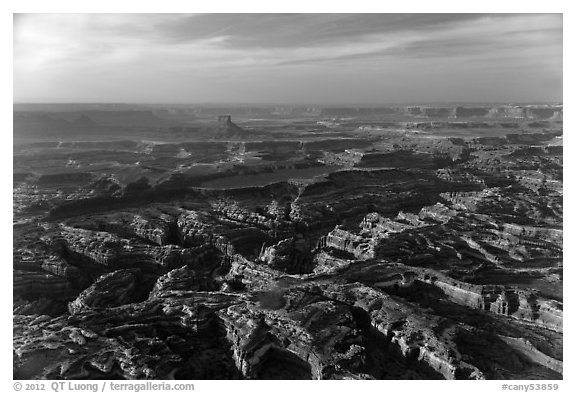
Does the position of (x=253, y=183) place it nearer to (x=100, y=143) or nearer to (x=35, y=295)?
(x=35, y=295)

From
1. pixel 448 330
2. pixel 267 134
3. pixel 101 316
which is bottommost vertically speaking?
pixel 448 330

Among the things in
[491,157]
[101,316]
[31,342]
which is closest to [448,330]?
[101,316]

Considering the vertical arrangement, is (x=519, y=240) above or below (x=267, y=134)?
below

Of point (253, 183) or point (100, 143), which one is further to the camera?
point (100, 143)

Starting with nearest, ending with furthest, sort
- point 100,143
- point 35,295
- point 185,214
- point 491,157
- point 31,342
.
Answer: point 31,342
point 35,295
point 185,214
point 491,157
point 100,143

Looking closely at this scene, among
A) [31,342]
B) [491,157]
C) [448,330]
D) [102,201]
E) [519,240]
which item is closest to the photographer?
[31,342]

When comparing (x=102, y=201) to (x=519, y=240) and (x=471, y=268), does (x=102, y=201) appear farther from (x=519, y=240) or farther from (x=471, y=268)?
(x=519, y=240)

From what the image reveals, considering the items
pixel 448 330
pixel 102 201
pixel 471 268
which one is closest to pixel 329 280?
pixel 448 330
